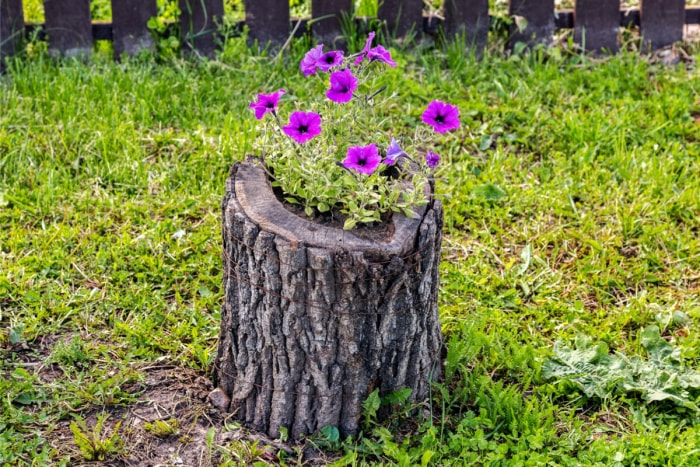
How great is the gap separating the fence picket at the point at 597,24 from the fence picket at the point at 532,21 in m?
0.16

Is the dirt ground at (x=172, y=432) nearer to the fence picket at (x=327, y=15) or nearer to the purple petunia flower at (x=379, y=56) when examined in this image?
the purple petunia flower at (x=379, y=56)

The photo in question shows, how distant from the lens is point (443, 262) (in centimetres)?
401

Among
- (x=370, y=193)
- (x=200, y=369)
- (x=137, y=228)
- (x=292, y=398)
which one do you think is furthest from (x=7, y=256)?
(x=370, y=193)

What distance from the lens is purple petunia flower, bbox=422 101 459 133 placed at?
3055 mm

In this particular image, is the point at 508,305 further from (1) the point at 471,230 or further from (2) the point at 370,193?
(2) the point at 370,193

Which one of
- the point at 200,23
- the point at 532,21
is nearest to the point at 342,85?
the point at 200,23

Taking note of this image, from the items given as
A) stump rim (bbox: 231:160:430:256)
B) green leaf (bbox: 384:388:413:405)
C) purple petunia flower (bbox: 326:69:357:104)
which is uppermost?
purple petunia flower (bbox: 326:69:357:104)

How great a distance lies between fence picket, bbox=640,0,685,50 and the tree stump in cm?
302

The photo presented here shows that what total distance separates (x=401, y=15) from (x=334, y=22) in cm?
38

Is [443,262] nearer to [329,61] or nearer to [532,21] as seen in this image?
[329,61]

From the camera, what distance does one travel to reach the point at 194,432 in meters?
3.14

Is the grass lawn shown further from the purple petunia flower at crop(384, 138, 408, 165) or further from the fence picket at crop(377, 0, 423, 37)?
the purple petunia flower at crop(384, 138, 408, 165)

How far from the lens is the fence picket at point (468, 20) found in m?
5.37

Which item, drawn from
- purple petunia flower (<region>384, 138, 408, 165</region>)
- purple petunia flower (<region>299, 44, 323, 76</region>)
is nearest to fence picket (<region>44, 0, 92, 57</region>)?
purple petunia flower (<region>299, 44, 323, 76</region>)
